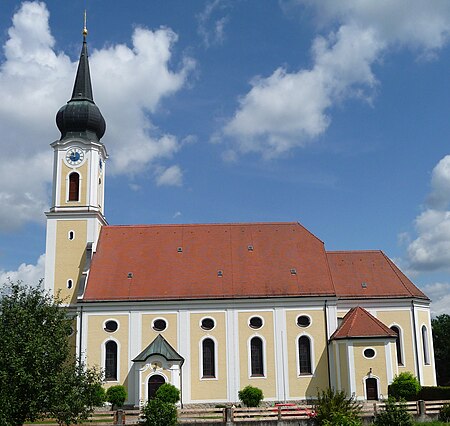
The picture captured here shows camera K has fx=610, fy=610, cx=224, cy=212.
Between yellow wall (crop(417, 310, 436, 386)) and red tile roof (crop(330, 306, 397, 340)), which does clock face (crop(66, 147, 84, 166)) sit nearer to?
red tile roof (crop(330, 306, 397, 340))

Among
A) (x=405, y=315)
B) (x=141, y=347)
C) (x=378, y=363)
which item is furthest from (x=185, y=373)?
(x=405, y=315)

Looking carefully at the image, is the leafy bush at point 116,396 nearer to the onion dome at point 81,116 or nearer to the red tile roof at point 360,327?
the red tile roof at point 360,327

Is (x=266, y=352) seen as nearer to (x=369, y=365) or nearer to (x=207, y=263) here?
(x=369, y=365)

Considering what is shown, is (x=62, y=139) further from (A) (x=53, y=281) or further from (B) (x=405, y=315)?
(B) (x=405, y=315)

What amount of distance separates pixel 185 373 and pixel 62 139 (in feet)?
65.1

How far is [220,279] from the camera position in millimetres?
44062

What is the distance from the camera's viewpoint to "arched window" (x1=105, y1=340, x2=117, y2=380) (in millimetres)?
41500

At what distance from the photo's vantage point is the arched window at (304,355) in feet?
138

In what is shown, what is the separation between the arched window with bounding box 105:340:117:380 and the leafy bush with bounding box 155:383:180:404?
15.5 feet

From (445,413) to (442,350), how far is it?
4076 cm

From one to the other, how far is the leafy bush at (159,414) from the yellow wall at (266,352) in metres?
15.0

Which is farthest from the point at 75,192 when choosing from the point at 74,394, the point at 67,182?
the point at 74,394

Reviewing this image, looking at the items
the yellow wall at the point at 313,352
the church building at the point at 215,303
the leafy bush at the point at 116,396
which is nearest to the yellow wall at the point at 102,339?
Answer: the church building at the point at 215,303

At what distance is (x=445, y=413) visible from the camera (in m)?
29.6
